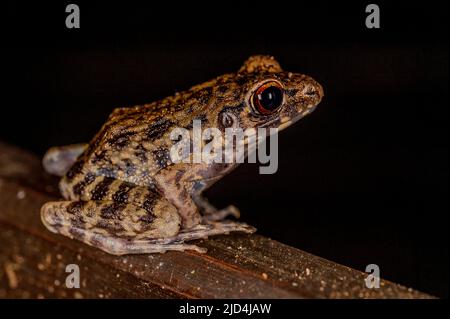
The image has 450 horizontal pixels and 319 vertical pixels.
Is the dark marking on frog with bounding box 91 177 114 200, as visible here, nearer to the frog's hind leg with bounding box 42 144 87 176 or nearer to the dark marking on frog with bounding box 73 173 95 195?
the dark marking on frog with bounding box 73 173 95 195

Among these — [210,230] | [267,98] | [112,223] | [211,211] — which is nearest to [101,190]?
[112,223]

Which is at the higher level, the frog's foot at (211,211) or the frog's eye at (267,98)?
the frog's eye at (267,98)

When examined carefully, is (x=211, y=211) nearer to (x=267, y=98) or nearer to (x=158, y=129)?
(x=158, y=129)

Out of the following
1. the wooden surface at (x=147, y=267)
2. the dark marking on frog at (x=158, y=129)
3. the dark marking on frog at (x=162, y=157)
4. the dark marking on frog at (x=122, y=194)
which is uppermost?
the dark marking on frog at (x=158, y=129)

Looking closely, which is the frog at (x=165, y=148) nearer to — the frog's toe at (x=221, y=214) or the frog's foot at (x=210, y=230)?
the frog's foot at (x=210, y=230)

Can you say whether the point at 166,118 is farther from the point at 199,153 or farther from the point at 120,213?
the point at 120,213

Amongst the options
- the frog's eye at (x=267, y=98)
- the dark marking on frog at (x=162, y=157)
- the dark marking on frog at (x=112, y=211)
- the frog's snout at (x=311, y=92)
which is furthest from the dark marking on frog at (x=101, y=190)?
the frog's snout at (x=311, y=92)
